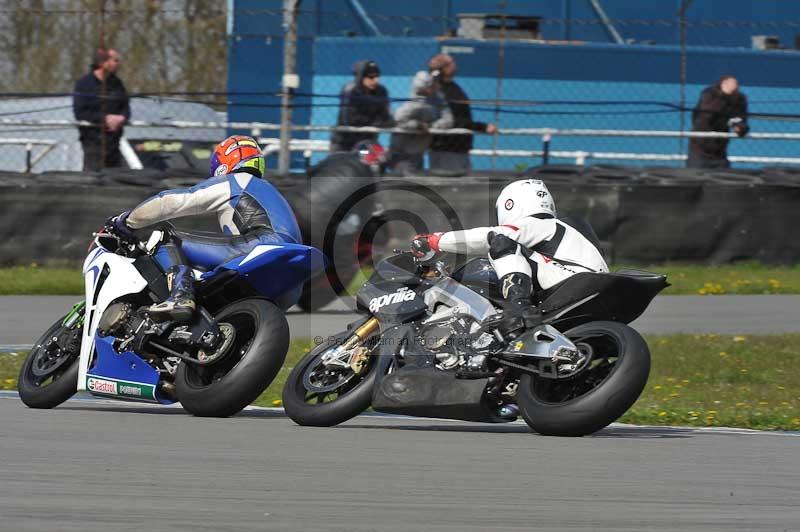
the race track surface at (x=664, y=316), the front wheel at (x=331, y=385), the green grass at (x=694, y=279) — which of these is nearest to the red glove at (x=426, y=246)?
the front wheel at (x=331, y=385)

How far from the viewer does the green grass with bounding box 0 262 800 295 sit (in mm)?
12820

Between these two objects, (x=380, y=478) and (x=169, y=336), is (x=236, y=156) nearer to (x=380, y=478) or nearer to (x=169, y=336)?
(x=169, y=336)

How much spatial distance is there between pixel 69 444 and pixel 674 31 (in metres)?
14.8

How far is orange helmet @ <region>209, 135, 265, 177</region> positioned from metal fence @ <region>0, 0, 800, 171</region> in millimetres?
7635

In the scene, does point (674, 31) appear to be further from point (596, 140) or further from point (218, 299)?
point (218, 299)

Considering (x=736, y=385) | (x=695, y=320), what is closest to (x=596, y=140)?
(x=695, y=320)

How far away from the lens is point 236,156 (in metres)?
7.52

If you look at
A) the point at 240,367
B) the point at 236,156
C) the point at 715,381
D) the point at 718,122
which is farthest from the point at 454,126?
the point at 240,367

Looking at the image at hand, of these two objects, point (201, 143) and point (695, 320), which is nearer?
point (695, 320)

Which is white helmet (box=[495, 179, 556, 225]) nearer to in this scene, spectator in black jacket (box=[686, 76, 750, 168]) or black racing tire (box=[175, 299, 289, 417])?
black racing tire (box=[175, 299, 289, 417])

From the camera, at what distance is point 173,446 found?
5930 millimetres

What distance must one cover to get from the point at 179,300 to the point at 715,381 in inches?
143

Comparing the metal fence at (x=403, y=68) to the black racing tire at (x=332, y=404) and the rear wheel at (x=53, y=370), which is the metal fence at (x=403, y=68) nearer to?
the rear wheel at (x=53, y=370)

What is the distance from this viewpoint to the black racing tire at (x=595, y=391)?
580 cm
